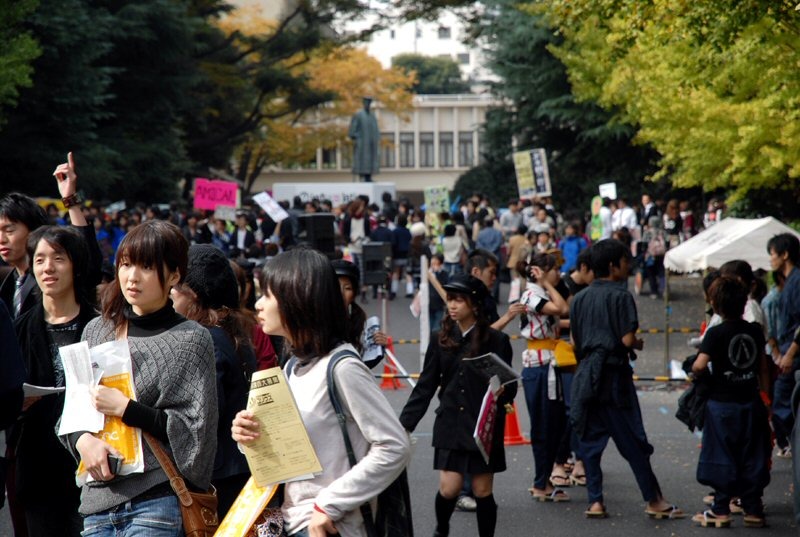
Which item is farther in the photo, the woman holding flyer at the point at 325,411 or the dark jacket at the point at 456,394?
the dark jacket at the point at 456,394

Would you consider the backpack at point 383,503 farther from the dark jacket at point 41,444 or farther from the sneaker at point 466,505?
the sneaker at point 466,505

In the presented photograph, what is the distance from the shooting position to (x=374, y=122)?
46250mm

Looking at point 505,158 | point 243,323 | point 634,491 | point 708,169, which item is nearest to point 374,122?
point 505,158

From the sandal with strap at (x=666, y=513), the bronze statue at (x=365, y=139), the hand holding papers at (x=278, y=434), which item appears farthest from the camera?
the bronze statue at (x=365, y=139)

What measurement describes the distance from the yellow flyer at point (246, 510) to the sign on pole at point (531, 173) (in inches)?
1145

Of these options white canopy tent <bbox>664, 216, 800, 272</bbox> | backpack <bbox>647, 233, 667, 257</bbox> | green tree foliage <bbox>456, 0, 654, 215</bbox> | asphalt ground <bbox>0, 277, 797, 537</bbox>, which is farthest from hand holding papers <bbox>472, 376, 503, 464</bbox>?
green tree foliage <bbox>456, 0, 654, 215</bbox>

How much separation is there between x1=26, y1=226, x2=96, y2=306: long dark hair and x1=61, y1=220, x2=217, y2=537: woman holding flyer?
991 mm

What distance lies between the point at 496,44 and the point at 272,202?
2068 cm

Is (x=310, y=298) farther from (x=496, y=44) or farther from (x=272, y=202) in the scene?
(x=496, y=44)

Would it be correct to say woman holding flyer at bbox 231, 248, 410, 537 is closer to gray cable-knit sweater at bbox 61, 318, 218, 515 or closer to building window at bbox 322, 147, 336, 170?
gray cable-knit sweater at bbox 61, 318, 218, 515

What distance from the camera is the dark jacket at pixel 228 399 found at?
502 centimetres

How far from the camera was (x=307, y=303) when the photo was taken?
3.93m

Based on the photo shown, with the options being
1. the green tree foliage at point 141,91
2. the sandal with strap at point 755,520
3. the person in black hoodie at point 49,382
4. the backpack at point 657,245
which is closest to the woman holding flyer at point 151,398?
the person in black hoodie at point 49,382

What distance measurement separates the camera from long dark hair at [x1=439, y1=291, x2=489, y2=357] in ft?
24.3
